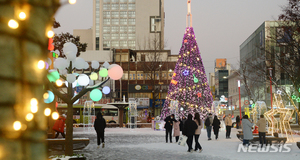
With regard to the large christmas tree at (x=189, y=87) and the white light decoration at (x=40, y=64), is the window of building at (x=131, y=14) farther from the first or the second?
the white light decoration at (x=40, y=64)

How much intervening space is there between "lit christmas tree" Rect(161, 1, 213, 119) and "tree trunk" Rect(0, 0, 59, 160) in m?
29.3

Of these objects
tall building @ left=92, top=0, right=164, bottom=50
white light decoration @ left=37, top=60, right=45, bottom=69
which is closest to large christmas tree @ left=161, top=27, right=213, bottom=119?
white light decoration @ left=37, top=60, right=45, bottom=69

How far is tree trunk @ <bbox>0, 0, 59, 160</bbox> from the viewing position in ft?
3.81

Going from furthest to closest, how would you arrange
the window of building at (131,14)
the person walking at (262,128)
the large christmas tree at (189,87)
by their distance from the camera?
the window of building at (131,14) → the large christmas tree at (189,87) → the person walking at (262,128)

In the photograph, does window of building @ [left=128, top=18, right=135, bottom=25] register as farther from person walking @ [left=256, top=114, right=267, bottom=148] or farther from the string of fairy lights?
the string of fairy lights

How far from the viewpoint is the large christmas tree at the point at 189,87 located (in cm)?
3041

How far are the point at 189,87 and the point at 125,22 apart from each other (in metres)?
88.1

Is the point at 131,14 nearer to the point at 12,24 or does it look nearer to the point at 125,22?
the point at 125,22

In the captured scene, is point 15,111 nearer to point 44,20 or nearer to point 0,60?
point 0,60

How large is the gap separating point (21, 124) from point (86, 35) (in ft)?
401

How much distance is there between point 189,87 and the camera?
30531 mm

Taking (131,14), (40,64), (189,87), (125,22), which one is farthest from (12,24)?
(125,22)

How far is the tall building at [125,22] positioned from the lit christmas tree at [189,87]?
78.4 meters

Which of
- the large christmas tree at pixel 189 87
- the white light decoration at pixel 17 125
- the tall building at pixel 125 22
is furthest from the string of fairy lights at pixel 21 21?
the tall building at pixel 125 22
